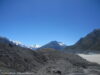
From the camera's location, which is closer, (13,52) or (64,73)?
(64,73)

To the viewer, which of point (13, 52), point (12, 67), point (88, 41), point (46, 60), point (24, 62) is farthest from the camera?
point (88, 41)

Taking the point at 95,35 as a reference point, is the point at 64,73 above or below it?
below

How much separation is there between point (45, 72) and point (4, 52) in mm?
7182

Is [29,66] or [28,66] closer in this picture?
[28,66]

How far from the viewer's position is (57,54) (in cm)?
2942

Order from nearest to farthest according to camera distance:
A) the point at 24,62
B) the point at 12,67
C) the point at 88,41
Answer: the point at 12,67, the point at 24,62, the point at 88,41

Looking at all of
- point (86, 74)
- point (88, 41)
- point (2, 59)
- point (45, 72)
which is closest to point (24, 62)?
point (2, 59)

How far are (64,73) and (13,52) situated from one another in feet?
25.8

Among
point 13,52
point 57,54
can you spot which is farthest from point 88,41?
point 13,52

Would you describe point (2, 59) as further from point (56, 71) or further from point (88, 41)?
point (88, 41)

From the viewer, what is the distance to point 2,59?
2003 centimetres

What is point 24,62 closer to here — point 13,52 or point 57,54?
point 13,52

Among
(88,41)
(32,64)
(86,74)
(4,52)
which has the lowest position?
(86,74)

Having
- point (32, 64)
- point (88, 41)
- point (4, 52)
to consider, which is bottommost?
point (32, 64)
